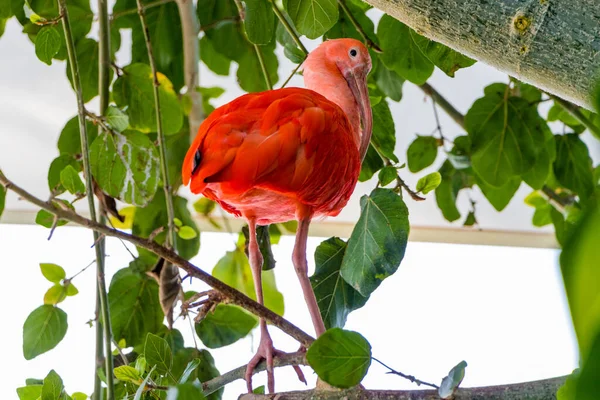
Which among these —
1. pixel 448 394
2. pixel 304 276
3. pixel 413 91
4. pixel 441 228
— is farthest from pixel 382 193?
pixel 441 228

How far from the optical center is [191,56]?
0.87 meters

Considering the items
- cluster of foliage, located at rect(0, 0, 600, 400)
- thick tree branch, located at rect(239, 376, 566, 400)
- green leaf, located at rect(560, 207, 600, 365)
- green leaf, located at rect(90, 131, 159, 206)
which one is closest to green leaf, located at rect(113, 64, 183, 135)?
cluster of foliage, located at rect(0, 0, 600, 400)

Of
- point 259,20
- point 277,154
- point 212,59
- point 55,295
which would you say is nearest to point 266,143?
point 277,154

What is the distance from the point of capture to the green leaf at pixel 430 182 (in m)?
0.56

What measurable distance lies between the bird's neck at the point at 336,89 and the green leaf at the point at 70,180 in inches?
8.6

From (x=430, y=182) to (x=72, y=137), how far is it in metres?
0.44

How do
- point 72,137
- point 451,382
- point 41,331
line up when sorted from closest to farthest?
point 451,382 → point 41,331 → point 72,137

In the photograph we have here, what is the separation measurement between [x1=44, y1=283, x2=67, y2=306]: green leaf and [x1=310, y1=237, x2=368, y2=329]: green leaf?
0.88 ft

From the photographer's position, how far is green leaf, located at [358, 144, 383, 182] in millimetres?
711

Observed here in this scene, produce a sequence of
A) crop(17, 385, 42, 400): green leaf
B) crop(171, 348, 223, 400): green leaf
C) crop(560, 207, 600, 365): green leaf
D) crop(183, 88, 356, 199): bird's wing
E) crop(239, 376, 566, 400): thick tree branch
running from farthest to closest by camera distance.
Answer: crop(171, 348, 223, 400): green leaf < crop(17, 385, 42, 400): green leaf < crop(183, 88, 356, 199): bird's wing < crop(239, 376, 566, 400): thick tree branch < crop(560, 207, 600, 365): green leaf

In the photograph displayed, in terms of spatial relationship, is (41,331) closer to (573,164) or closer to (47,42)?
(47,42)

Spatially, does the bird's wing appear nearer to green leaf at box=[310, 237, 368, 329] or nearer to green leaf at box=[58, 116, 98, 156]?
green leaf at box=[310, 237, 368, 329]

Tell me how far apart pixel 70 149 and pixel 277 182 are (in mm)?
424

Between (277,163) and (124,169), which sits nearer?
(277,163)
